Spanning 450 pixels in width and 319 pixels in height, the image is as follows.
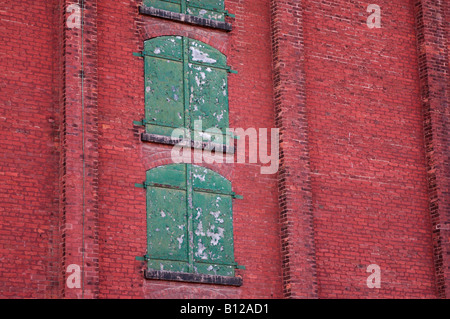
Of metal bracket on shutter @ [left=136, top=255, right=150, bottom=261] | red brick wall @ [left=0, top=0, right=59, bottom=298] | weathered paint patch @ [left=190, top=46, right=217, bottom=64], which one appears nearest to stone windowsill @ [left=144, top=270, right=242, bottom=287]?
metal bracket on shutter @ [left=136, top=255, right=150, bottom=261]

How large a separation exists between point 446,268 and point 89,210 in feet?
25.2

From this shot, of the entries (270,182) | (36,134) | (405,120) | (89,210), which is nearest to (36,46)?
(36,134)

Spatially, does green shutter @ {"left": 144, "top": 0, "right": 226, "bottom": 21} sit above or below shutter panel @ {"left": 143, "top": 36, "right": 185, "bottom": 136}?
above

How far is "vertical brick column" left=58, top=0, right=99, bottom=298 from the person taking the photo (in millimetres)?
16422

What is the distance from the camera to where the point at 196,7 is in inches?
765

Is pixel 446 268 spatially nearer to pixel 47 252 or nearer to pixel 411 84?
pixel 411 84

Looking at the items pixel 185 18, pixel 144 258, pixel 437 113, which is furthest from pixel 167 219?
pixel 437 113

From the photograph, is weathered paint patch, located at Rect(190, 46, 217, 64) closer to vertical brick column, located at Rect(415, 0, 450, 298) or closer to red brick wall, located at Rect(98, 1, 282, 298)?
red brick wall, located at Rect(98, 1, 282, 298)

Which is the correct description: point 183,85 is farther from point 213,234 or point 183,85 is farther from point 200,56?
point 213,234

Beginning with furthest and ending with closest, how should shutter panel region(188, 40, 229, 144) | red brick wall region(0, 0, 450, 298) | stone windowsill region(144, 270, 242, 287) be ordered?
shutter panel region(188, 40, 229, 144)
stone windowsill region(144, 270, 242, 287)
red brick wall region(0, 0, 450, 298)

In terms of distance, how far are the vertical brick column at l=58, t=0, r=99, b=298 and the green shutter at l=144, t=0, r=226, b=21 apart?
1.59 meters

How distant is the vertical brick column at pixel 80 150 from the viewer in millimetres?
16422

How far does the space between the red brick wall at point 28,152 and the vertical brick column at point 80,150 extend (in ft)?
0.77

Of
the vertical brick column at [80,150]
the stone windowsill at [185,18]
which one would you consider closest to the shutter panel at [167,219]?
the vertical brick column at [80,150]
